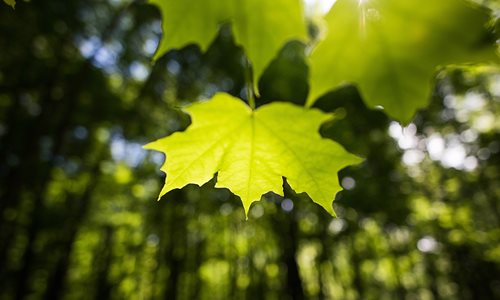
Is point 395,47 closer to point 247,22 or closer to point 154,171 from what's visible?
point 247,22

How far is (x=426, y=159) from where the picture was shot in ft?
54.0

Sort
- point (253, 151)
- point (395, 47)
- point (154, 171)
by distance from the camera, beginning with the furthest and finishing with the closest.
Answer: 1. point (154, 171)
2. point (253, 151)
3. point (395, 47)

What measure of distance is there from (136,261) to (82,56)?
1192 centimetres

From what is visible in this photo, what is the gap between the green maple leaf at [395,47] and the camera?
66cm

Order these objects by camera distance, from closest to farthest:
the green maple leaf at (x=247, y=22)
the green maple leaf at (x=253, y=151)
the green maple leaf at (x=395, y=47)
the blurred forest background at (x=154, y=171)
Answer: the green maple leaf at (x=395, y=47) → the green maple leaf at (x=247, y=22) → the green maple leaf at (x=253, y=151) → the blurred forest background at (x=154, y=171)

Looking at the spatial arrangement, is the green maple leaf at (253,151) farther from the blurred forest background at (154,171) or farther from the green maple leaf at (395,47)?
the blurred forest background at (154,171)

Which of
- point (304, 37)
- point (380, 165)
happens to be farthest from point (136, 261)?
point (304, 37)

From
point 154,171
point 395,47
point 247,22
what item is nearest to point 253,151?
point 247,22

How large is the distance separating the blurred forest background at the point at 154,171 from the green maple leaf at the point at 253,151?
16.9 ft

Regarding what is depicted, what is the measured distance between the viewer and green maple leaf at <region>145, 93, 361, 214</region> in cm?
94

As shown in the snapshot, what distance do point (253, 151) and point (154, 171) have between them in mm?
12383

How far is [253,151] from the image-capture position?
3.42 ft

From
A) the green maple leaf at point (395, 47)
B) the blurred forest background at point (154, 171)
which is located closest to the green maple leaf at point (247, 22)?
the green maple leaf at point (395, 47)

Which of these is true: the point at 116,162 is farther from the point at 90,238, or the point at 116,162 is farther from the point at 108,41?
the point at 90,238
